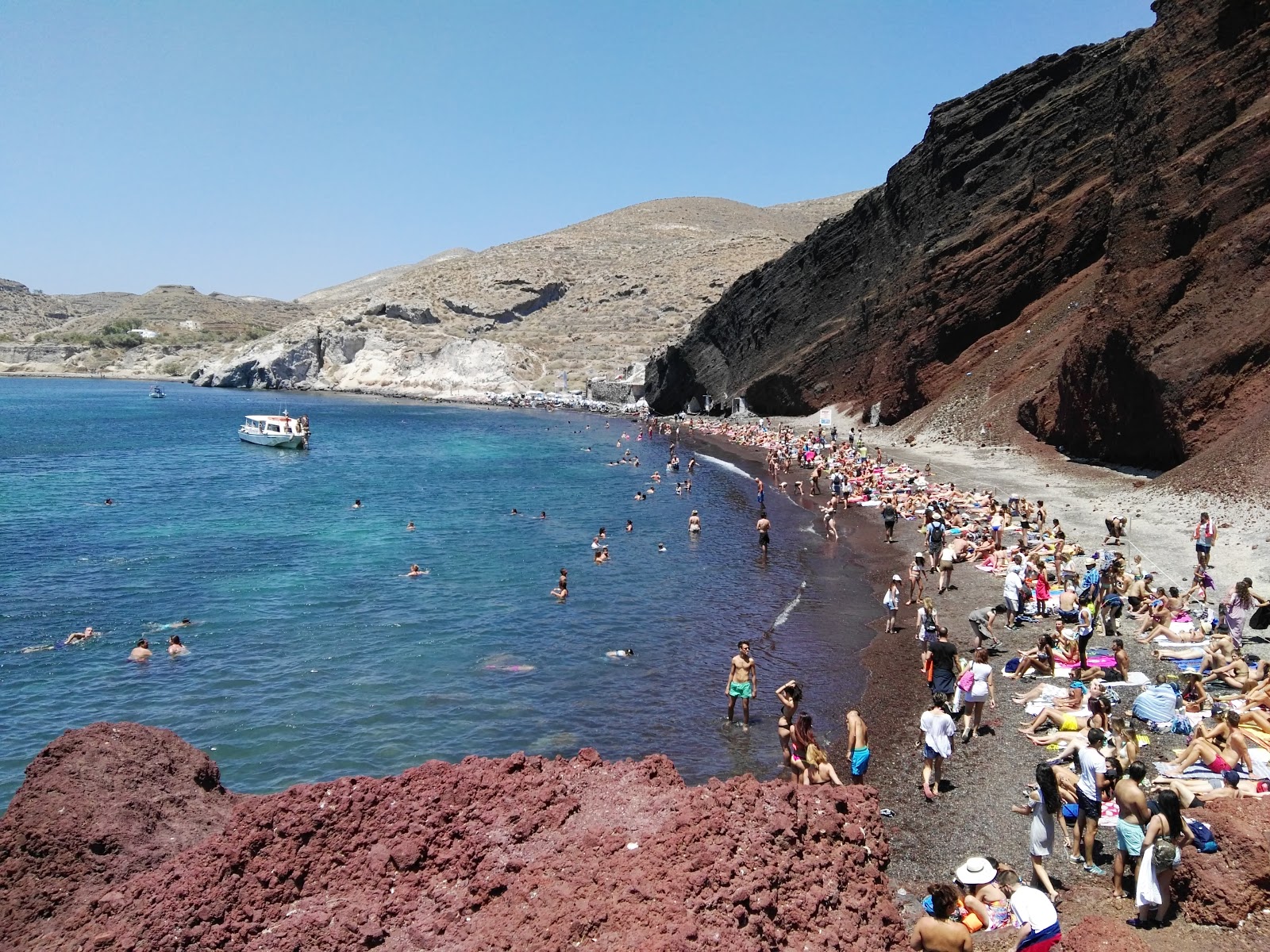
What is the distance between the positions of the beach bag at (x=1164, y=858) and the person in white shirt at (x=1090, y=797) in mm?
1582

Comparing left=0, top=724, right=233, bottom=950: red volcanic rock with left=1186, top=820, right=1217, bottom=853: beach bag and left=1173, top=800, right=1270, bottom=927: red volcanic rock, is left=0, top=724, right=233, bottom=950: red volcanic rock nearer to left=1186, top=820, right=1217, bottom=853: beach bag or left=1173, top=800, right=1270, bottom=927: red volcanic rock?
left=1173, top=800, right=1270, bottom=927: red volcanic rock

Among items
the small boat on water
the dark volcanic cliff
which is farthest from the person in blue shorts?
the small boat on water

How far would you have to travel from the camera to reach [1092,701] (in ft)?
34.5

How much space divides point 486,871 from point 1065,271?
139 ft

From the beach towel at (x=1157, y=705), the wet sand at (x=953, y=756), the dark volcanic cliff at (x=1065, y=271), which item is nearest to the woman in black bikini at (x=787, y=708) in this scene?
the wet sand at (x=953, y=756)

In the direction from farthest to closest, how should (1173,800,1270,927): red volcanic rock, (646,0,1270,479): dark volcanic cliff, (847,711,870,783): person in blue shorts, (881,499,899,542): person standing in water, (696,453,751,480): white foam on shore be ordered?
(696,453,751,480): white foam on shore → (881,499,899,542): person standing in water → (646,0,1270,479): dark volcanic cliff → (847,711,870,783): person in blue shorts → (1173,800,1270,927): red volcanic rock

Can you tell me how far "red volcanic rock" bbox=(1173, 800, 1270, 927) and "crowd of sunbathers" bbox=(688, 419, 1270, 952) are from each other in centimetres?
19

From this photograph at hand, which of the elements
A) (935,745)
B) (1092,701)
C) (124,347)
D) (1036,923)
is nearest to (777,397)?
(935,745)

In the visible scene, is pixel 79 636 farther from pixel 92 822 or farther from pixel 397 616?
pixel 92 822

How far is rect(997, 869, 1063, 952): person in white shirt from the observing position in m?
6.31

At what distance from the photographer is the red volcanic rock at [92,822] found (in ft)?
22.8

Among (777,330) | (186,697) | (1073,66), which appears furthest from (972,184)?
(186,697)

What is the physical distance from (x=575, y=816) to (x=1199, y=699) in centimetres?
895

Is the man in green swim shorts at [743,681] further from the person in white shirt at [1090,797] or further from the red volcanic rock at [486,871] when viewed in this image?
the red volcanic rock at [486,871]
